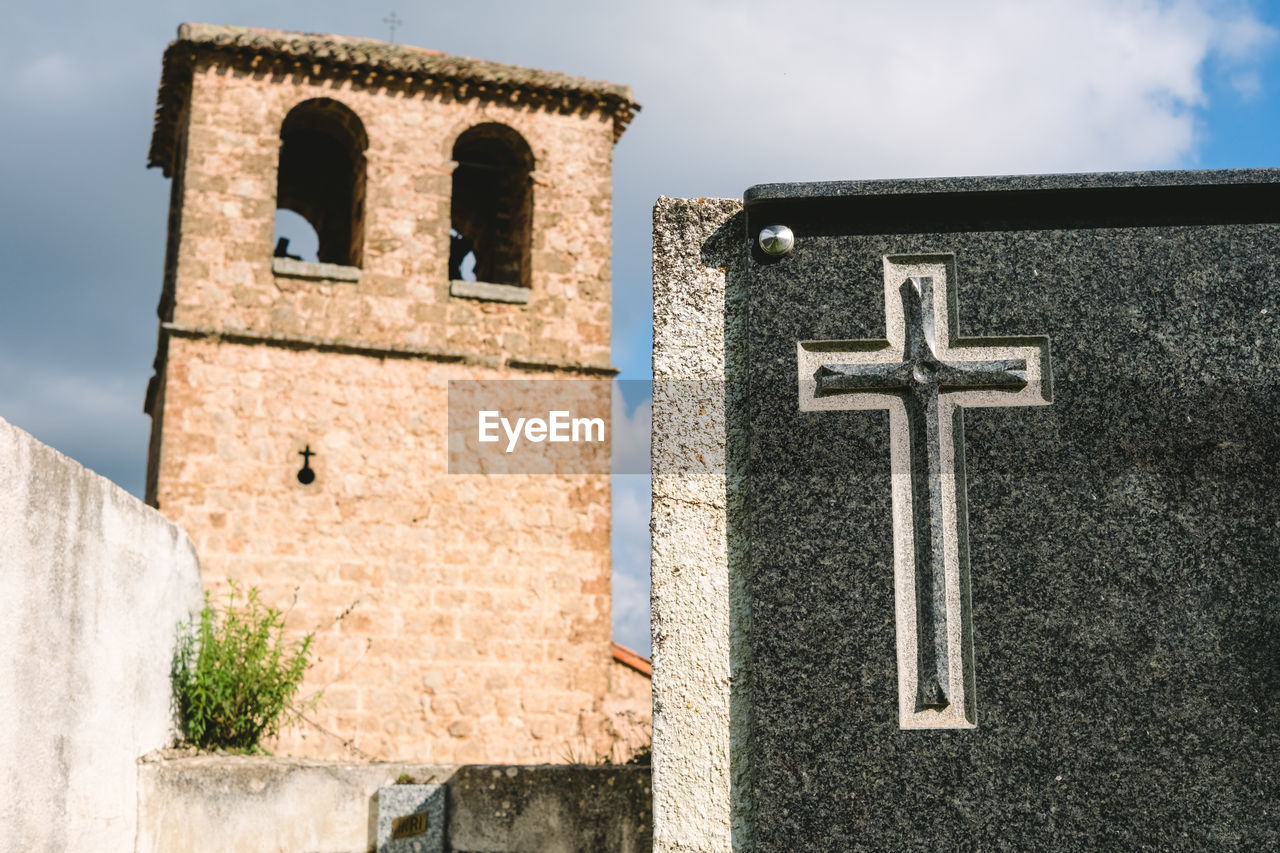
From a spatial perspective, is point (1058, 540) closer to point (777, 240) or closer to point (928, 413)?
point (928, 413)

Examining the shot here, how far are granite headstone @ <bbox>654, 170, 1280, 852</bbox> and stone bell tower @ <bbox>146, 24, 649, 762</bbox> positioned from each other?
732cm

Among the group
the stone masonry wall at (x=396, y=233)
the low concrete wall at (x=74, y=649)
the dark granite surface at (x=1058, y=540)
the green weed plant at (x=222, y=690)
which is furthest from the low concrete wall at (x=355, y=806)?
the stone masonry wall at (x=396, y=233)

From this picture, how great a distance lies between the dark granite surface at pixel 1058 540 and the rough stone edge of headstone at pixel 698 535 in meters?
0.08

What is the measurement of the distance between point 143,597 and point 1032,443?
3409mm

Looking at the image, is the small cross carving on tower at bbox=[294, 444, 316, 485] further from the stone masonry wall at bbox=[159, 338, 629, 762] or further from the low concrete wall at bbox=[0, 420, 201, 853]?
the low concrete wall at bbox=[0, 420, 201, 853]

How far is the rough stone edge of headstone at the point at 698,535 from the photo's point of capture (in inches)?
119

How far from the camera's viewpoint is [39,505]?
3.78 m

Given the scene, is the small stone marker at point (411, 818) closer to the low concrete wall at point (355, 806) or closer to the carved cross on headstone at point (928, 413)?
the low concrete wall at point (355, 806)

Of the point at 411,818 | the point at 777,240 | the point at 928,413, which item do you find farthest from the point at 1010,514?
the point at 411,818

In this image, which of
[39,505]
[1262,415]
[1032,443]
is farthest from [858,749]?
[39,505]

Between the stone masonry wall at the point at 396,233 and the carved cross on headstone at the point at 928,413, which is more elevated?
the stone masonry wall at the point at 396,233

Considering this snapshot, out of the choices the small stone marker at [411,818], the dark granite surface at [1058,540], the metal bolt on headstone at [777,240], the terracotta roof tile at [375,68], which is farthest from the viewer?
the terracotta roof tile at [375,68]

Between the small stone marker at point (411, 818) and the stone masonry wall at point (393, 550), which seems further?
the stone masonry wall at point (393, 550)

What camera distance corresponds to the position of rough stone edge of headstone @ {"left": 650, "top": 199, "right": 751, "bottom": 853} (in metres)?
3.03
